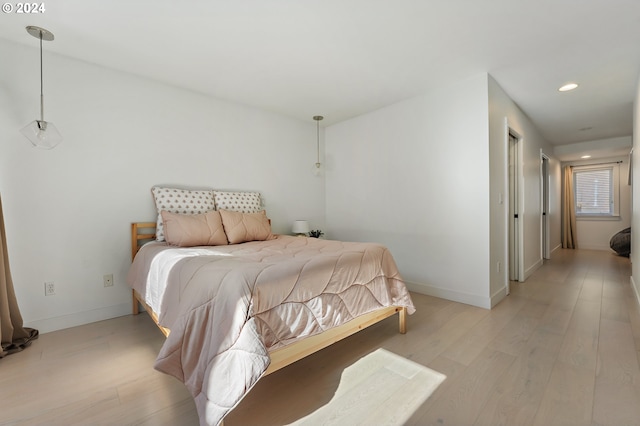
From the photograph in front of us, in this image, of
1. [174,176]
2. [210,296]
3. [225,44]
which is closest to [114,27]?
[225,44]

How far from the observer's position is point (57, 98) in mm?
2402

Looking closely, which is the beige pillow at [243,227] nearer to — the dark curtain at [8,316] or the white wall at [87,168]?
the white wall at [87,168]

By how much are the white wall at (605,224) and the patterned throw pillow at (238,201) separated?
769 centimetres

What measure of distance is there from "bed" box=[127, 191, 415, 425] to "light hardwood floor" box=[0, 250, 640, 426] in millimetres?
242

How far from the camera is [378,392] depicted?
Result: 1526 mm

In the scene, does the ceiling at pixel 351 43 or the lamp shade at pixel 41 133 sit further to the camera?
the lamp shade at pixel 41 133

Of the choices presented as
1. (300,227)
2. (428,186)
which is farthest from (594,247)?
(300,227)

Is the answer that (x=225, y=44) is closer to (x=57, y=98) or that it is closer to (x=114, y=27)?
(x=114, y=27)

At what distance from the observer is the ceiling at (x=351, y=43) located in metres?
1.89

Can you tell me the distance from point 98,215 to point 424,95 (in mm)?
3737

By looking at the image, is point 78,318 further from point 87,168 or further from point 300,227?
point 300,227

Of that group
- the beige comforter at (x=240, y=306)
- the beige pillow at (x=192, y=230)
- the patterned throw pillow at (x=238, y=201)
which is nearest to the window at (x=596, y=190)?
the beige comforter at (x=240, y=306)

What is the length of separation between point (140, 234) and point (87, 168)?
2.49ft

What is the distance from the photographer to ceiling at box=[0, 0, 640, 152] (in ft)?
6.19
